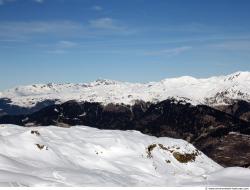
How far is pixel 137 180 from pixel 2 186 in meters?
25.2

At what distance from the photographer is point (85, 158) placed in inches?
2635

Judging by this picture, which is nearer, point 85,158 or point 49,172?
point 49,172

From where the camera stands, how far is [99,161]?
6706 centimetres

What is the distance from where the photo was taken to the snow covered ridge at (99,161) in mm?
49219

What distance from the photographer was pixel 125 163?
227ft

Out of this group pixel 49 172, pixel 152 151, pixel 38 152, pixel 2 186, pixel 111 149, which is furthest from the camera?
pixel 152 151

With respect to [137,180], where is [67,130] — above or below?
above

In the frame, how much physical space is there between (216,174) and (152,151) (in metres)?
21.3

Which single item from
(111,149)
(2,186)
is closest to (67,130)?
(111,149)

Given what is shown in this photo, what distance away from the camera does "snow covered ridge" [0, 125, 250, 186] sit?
49219mm

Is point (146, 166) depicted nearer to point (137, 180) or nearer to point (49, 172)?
point (137, 180)

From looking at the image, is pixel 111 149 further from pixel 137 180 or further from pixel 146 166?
pixel 137 180

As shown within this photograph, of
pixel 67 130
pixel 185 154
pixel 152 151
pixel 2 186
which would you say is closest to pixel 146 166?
pixel 152 151

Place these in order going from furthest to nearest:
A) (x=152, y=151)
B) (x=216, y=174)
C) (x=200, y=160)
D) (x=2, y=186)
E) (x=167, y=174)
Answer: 1. (x=200, y=160)
2. (x=152, y=151)
3. (x=167, y=174)
4. (x=216, y=174)
5. (x=2, y=186)
